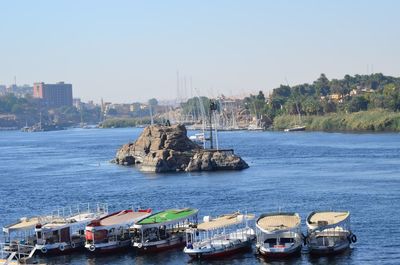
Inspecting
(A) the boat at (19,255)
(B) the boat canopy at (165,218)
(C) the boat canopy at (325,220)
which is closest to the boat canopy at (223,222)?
(B) the boat canopy at (165,218)

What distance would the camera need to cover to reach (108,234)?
4475 cm

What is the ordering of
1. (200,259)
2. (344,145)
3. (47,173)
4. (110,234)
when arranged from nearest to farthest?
(200,259) < (110,234) < (47,173) < (344,145)

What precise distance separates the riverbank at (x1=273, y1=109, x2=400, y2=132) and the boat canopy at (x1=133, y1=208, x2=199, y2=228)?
330ft

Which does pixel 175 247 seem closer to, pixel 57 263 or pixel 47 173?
pixel 57 263

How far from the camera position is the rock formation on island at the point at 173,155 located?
84.5 meters

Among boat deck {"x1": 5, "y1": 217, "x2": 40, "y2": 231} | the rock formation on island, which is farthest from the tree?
boat deck {"x1": 5, "y1": 217, "x2": 40, "y2": 231}

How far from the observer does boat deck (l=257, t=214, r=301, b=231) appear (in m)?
42.5

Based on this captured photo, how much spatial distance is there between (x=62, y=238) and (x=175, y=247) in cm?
570

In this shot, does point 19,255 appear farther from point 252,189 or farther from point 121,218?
point 252,189

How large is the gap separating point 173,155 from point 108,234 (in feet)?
138

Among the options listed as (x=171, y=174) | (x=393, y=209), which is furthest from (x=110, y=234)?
(x=171, y=174)

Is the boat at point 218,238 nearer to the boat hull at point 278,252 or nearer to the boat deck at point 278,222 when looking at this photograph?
the boat deck at point 278,222

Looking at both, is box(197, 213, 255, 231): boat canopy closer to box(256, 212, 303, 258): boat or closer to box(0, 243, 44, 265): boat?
box(256, 212, 303, 258): boat

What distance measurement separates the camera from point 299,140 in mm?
132375
